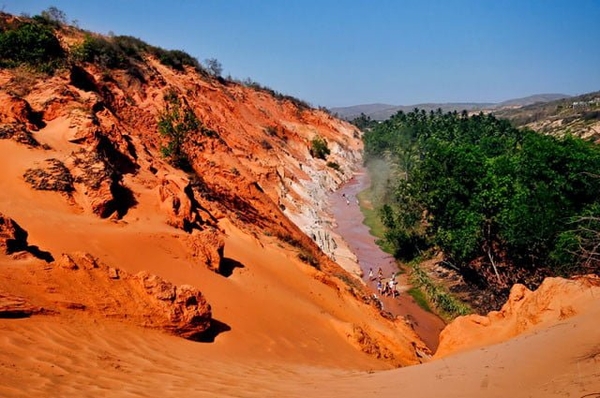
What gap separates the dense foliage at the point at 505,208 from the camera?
1955cm

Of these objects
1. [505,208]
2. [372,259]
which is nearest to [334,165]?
[372,259]

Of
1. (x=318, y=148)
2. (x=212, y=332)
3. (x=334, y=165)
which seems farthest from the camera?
(x=334, y=165)

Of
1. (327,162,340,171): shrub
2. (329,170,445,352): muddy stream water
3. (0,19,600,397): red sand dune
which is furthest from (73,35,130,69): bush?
(327,162,340,171): shrub

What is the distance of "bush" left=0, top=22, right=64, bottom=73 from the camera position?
21.1 m

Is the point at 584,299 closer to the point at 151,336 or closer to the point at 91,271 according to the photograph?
the point at 151,336

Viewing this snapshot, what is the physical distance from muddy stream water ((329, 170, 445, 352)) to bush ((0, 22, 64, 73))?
20.4 meters

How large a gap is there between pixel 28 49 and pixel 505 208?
24203 millimetres

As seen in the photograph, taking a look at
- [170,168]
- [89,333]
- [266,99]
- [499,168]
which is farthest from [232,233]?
[266,99]

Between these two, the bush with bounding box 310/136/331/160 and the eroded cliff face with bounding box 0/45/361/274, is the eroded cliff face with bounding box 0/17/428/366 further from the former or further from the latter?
the bush with bounding box 310/136/331/160

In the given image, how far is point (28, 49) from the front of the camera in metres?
21.7

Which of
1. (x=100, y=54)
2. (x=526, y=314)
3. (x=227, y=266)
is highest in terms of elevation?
(x=100, y=54)

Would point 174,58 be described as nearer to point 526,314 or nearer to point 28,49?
point 28,49

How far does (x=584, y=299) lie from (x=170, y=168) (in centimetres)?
1775

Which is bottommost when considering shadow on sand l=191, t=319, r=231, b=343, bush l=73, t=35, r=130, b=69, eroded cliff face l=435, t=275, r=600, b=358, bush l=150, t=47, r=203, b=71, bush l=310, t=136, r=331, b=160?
eroded cliff face l=435, t=275, r=600, b=358
